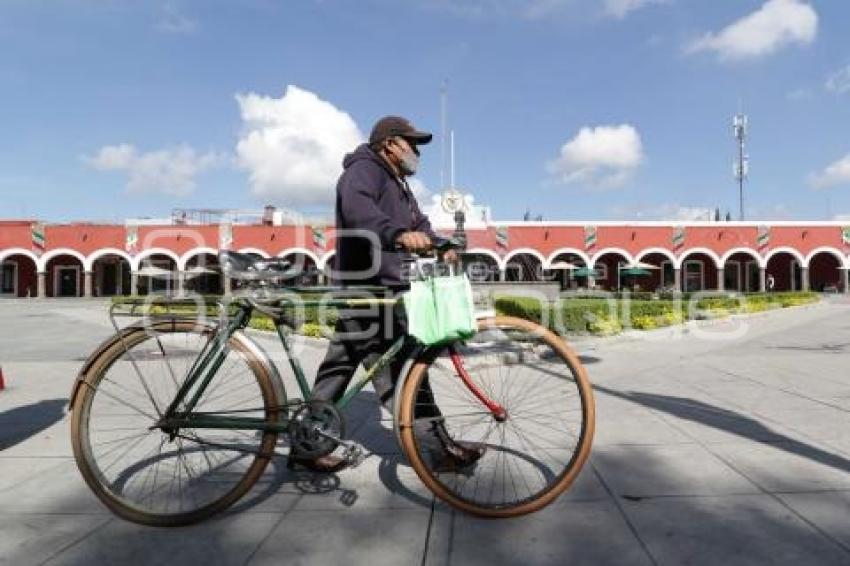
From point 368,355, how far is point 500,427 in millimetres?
742

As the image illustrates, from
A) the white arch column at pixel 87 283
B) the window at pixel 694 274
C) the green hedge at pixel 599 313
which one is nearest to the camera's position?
the green hedge at pixel 599 313

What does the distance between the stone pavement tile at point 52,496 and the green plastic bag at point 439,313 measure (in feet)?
5.30

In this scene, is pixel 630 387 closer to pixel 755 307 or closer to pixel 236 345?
pixel 236 345

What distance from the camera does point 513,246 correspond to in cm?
4062

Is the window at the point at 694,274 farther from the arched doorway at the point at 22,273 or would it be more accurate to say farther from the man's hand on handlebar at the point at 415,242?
the man's hand on handlebar at the point at 415,242

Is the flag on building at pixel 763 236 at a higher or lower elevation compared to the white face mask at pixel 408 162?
higher

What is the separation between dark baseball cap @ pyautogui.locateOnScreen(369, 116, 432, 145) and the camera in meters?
3.17

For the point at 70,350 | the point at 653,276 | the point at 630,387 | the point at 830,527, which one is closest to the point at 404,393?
the point at 830,527

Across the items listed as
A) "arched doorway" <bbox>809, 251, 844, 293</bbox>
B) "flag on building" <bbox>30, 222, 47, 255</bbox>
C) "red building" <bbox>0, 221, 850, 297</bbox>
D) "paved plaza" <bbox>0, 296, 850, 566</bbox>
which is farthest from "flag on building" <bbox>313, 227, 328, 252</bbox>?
"paved plaza" <bbox>0, 296, 850, 566</bbox>

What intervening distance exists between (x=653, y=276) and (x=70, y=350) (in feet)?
126

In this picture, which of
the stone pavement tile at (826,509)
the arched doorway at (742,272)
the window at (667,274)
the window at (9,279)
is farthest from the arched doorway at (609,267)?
the stone pavement tile at (826,509)

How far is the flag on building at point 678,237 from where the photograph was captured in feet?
134

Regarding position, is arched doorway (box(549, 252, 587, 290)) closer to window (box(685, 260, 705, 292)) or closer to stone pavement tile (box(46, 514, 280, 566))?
window (box(685, 260, 705, 292))

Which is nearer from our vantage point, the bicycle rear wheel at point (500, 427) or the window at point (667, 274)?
the bicycle rear wheel at point (500, 427)
